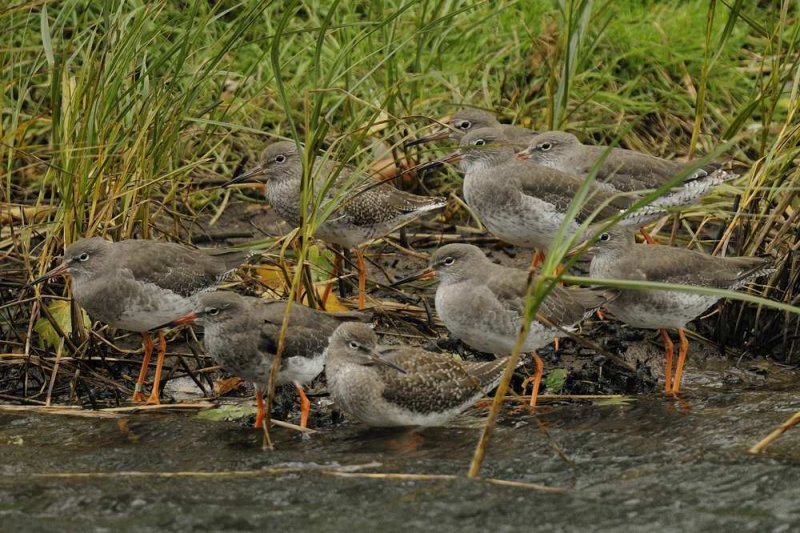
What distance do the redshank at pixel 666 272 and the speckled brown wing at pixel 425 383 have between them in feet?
4.61

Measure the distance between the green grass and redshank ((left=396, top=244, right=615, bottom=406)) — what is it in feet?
3.28

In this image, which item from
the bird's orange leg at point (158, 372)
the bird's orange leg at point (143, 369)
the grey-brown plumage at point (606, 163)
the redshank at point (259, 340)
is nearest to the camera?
the redshank at point (259, 340)

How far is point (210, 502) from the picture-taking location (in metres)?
6.38

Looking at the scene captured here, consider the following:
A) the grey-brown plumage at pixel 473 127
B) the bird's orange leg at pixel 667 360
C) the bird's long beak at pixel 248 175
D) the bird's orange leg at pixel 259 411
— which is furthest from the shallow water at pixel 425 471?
the grey-brown plumage at pixel 473 127

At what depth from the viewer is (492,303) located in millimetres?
8273

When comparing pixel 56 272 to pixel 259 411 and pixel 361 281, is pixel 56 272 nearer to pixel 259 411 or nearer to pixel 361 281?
pixel 259 411

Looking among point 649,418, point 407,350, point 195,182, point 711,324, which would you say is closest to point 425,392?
point 407,350

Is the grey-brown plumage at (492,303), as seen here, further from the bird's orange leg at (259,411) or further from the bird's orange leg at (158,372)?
the bird's orange leg at (158,372)

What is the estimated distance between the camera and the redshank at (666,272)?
857cm

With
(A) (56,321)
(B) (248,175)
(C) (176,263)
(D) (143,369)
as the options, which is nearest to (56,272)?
(A) (56,321)

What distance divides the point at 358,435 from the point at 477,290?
132 cm

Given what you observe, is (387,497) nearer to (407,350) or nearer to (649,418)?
(407,350)

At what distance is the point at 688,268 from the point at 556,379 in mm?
1244

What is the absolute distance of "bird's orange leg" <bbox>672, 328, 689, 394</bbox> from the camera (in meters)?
A: 8.63
